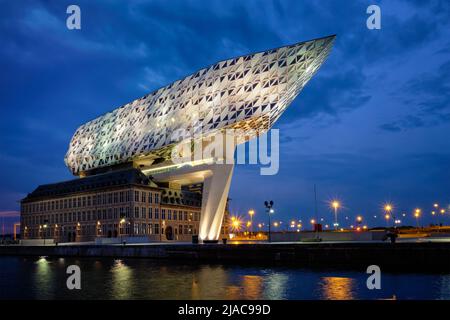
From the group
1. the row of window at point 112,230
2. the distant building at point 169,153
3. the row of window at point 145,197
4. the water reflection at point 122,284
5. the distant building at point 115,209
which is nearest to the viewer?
the water reflection at point 122,284

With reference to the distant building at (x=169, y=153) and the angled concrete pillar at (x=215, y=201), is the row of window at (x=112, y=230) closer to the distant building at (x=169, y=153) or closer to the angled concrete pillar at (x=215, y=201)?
the distant building at (x=169, y=153)

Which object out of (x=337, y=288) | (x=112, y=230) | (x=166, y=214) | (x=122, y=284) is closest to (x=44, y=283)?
(x=122, y=284)

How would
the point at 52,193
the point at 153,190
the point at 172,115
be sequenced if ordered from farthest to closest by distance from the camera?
the point at 52,193
the point at 153,190
the point at 172,115

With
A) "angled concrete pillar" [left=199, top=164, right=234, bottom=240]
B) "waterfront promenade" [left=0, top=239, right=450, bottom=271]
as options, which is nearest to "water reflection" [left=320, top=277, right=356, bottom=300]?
"waterfront promenade" [left=0, top=239, right=450, bottom=271]

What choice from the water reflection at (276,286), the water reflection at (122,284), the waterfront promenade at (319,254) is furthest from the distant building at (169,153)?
the water reflection at (276,286)

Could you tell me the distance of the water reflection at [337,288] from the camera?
23552mm

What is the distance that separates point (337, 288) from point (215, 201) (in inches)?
1851

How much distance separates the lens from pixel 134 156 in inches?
3625

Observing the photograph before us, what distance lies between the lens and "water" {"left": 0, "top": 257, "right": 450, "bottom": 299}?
80.9ft
